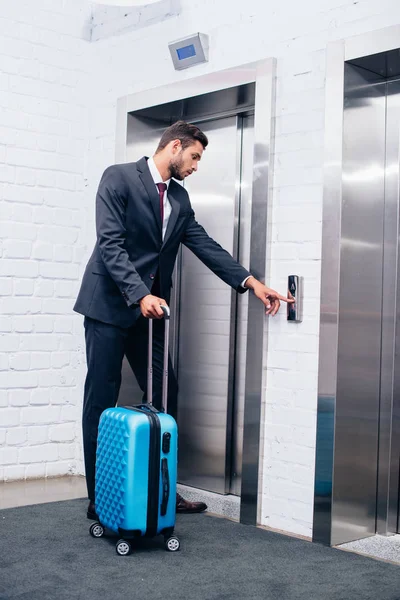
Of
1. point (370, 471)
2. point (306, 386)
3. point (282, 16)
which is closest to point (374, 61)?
point (282, 16)

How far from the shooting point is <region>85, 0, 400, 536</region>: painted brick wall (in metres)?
3.15

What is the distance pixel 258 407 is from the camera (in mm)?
3311

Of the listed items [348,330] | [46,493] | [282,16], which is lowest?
[46,493]

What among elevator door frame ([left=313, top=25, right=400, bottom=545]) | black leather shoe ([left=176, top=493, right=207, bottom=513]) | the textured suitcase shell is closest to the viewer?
the textured suitcase shell

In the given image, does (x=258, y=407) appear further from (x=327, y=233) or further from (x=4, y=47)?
(x=4, y=47)

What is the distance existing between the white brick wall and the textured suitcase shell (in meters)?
0.62

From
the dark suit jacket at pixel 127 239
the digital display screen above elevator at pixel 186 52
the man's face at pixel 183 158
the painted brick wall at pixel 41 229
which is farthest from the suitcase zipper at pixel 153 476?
the digital display screen above elevator at pixel 186 52

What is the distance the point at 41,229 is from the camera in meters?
4.15

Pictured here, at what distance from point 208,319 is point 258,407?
2.34 ft

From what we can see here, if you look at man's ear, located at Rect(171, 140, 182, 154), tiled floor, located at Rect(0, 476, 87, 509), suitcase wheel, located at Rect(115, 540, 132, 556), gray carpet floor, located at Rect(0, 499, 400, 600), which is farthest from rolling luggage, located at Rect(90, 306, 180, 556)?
tiled floor, located at Rect(0, 476, 87, 509)

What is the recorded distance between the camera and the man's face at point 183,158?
10.7ft

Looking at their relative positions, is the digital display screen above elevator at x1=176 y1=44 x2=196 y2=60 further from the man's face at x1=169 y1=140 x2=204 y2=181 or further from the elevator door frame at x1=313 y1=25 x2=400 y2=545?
the elevator door frame at x1=313 y1=25 x2=400 y2=545

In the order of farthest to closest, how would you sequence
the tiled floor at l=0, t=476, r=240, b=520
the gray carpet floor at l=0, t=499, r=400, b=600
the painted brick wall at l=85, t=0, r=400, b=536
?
the tiled floor at l=0, t=476, r=240, b=520, the painted brick wall at l=85, t=0, r=400, b=536, the gray carpet floor at l=0, t=499, r=400, b=600

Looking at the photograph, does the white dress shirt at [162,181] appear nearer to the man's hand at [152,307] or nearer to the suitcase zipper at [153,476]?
the man's hand at [152,307]
